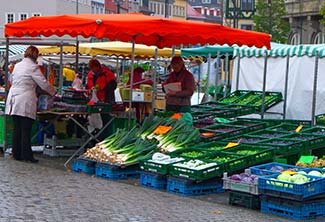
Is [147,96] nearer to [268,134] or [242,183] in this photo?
[268,134]

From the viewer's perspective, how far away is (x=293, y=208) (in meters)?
10.9

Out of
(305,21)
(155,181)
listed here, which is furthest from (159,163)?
(305,21)

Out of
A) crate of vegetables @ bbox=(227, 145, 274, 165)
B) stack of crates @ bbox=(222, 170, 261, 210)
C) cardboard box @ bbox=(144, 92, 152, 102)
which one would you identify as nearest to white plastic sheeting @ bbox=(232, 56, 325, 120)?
cardboard box @ bbox=(144, 92, 152, 102)

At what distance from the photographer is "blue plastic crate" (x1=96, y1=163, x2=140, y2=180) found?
44.9 ft

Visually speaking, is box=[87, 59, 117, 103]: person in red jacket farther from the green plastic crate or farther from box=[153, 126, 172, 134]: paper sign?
the green plastic crate

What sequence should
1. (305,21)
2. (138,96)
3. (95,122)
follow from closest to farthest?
(95,122) < (138,96) < (305,21)

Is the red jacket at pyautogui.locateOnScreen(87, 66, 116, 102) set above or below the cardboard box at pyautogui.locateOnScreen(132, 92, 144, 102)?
above

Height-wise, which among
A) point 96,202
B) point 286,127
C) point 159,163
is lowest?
point 96,202

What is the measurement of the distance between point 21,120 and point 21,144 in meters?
0.47

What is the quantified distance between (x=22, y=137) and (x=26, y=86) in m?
0.93

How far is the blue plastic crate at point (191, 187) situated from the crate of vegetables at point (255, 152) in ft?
2.01

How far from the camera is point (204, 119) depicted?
53.6 feet

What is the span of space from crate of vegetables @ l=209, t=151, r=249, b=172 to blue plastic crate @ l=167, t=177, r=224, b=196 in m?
0.33

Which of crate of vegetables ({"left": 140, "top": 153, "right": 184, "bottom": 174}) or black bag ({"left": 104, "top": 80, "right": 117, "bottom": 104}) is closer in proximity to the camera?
crate of vegetables ({"left": 140, "top": 153, "right": 184, "bottom": 174})
